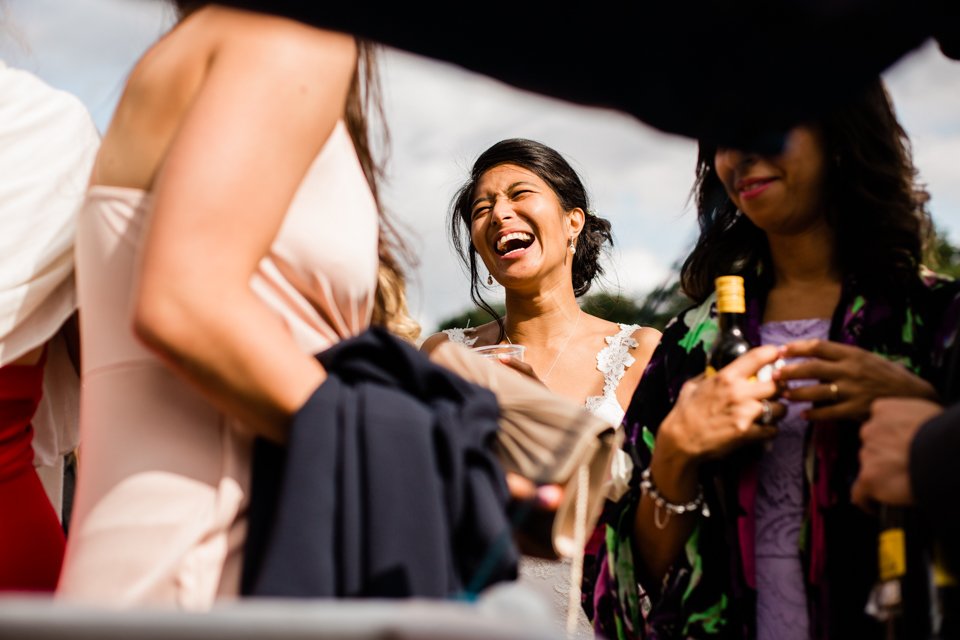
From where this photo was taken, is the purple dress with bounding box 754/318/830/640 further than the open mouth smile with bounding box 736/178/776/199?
No

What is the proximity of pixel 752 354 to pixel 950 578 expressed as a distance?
619 mm

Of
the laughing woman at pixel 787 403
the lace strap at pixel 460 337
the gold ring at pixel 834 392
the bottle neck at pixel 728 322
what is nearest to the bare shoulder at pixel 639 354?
the lace strap at pixel 460 337

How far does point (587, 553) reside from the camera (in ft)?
7.94

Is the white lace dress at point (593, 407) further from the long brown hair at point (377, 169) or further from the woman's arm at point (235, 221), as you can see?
the woman's arm at point (235, 221)

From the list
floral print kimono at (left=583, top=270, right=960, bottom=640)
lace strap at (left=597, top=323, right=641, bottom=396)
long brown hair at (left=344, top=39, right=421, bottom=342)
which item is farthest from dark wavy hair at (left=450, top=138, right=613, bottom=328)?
long brown hair at (left=344, top=39, right=421, bottom=342)

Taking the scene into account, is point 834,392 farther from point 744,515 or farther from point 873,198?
point 873,198

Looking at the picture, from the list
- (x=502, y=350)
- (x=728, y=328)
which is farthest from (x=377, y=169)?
(x=502, y=350)

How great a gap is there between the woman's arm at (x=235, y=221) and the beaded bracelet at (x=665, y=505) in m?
1.05

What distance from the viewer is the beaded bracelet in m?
2.02

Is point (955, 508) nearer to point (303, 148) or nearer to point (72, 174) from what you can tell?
point (303, 148)

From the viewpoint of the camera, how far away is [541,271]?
421 cm

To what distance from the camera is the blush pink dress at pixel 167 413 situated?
1173mm

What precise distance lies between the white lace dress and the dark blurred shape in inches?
81.3

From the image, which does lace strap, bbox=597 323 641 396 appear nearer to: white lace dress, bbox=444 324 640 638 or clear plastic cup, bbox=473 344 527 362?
white lace dress, bbox=444 324 640 638
